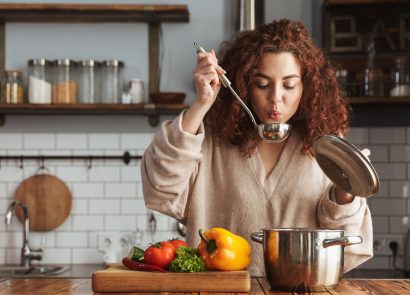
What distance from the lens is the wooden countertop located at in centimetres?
167

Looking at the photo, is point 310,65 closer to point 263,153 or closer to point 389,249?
point 263,153

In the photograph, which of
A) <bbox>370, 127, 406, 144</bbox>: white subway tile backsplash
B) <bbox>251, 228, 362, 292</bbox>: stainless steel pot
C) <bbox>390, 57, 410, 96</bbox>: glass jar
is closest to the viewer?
<bbox>251, 228, 362, 292</bbox>: stainless steel pot

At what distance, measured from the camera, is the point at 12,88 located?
3.92 meters

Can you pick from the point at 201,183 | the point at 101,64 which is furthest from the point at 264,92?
the point at 101,64

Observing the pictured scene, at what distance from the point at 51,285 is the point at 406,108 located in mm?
2698

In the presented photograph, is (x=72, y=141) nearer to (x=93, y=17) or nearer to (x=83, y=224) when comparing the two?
(x=83, y=224)

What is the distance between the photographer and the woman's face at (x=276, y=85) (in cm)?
210

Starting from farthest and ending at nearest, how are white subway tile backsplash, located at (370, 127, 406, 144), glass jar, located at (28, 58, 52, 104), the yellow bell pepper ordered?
1. white subway tile backsplash, located at (370, 127, 406, 144)
2. glass jar, located at (28, 58, 52, 104)
3. the yellow bell pepper

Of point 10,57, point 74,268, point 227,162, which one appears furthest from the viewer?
point 10,57

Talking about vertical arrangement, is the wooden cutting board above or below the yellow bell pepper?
below

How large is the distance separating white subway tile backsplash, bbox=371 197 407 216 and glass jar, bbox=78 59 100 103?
1683mm

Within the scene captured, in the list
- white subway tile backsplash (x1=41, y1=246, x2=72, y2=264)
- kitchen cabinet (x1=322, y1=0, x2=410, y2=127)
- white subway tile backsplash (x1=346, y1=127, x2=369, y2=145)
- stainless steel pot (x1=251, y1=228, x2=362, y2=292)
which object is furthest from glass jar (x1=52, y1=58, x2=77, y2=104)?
stainless steel pot (x1=251, y1=228, x2=362, y2=292)

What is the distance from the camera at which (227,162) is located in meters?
2.24

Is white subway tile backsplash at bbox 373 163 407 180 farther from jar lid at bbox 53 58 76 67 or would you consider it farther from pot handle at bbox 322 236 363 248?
pot handle at bbox 322 236 363 248
